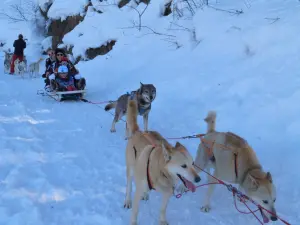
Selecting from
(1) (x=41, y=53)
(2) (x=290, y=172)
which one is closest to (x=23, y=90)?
(2) (x=290, y=172)

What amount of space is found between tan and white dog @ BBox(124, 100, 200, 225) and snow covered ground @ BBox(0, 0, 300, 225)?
1.54 feet

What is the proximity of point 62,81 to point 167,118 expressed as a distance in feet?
10.5

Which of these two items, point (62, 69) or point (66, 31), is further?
point (66, 31)

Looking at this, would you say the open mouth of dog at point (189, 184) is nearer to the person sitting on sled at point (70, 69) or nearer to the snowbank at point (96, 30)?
the person sitting on sled at point (70, 69)

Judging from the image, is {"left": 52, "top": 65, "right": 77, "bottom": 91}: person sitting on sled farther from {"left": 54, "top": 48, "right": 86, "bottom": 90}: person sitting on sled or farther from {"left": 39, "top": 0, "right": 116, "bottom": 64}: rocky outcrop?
{"left": 39, "top": 0, "right": 116, "bottom": 64}: rocky outcrop

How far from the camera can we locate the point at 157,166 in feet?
10.1

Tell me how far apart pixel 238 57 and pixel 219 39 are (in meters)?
1.06

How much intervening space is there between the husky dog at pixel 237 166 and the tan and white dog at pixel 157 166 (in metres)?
0.64

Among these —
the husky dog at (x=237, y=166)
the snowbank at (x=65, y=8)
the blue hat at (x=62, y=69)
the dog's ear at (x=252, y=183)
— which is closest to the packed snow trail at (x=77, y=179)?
the husky dog at (x=237, y=166)

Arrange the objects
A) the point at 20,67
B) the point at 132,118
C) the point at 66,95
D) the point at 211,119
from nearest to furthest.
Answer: the point at 132,118
the point at 211,119
the point at 66,95
the point at 20,67

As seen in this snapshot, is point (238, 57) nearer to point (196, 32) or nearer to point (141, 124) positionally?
point (196, 32)

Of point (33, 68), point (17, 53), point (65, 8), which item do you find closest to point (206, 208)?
point (33, 68)

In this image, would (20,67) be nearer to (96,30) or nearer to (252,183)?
(96,30)

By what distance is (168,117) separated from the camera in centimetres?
720
